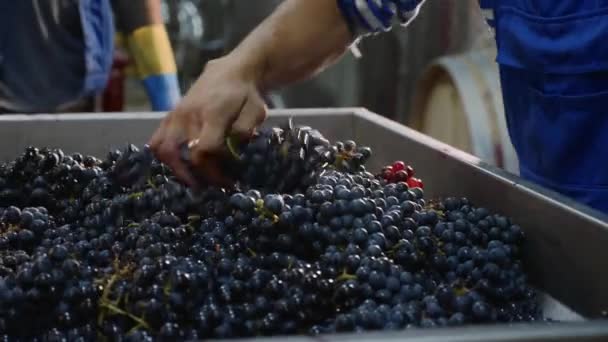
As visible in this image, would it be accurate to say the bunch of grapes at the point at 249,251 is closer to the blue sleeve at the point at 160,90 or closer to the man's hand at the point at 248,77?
the man's hand at the point at 248,77

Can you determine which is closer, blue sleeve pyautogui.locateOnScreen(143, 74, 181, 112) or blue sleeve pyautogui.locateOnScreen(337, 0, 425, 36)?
blue sleeve pyautogui.locateOnScreen(337, 0, 425, 36)

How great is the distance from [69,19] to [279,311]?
1757 millimetres

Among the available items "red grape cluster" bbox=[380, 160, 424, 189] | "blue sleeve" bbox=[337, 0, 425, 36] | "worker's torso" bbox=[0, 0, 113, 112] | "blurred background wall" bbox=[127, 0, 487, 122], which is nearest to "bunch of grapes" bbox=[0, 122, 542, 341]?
"red grape cluster" bbox=[380, 160, 424, 189]

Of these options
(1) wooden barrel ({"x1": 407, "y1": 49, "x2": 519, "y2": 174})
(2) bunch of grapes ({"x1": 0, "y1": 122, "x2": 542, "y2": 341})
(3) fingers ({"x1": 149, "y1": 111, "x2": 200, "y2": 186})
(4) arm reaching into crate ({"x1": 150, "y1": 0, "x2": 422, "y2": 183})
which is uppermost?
(4) arm reaching into crate ({"x1": 150, "y1": 0, "x2": 422, "y2": 183})

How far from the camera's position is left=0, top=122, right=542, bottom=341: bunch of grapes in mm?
919

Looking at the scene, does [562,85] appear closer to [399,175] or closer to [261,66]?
[399,175]

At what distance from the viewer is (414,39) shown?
133 inches

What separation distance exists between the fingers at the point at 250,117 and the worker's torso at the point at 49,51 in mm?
1345

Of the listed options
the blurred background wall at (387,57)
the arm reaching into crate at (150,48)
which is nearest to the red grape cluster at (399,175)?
the arm reaching into crate at (150,48)

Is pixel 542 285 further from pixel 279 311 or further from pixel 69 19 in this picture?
pixel 69 19

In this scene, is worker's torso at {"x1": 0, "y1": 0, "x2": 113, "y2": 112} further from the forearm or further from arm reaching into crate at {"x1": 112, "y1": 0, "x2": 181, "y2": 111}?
the forearm

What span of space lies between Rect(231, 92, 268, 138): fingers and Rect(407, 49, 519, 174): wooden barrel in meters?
1.36

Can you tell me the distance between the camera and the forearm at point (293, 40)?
127 cm

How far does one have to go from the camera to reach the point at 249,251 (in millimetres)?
1047
